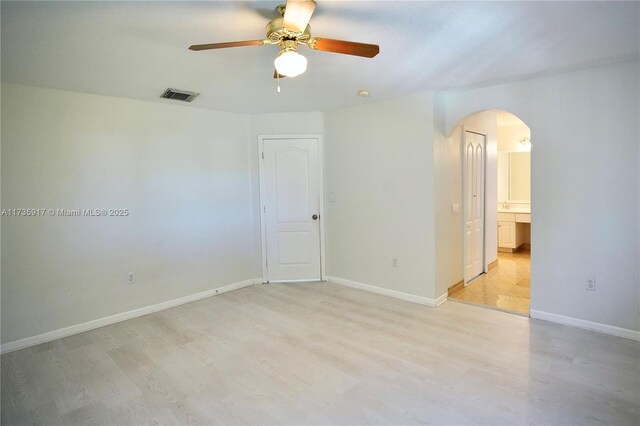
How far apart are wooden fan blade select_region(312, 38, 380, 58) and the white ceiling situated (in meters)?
0.19

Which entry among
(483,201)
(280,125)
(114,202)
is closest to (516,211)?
(483,201)

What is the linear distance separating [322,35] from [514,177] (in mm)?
5877

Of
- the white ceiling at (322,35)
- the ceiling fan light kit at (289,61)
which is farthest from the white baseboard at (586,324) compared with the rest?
the ceiling fan light kit at (289,61)

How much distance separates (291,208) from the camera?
196 inches

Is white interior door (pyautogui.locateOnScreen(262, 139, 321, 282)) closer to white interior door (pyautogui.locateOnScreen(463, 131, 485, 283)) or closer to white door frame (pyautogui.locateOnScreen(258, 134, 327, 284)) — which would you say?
white door frame (pyautogui.locateOnScreen(258, 134, 327, 284))

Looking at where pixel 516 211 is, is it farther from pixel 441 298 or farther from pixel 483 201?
pixel 441 298

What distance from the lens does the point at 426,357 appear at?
279cm

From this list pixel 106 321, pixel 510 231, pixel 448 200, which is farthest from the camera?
pixel 510 231

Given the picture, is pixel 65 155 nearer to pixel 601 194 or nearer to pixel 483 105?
pixel 483 105

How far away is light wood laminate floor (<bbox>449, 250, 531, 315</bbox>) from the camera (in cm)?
392

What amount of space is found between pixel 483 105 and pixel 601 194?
141cm

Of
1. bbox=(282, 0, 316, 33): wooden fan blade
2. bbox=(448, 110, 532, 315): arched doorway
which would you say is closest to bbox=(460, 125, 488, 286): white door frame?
bbox=(448, 110, 532, 315): arched doorway

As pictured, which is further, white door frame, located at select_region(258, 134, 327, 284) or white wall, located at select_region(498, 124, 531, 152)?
white wall, located at select_region(498, 124, 531, 152)

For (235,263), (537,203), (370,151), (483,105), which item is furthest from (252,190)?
(537,203)
